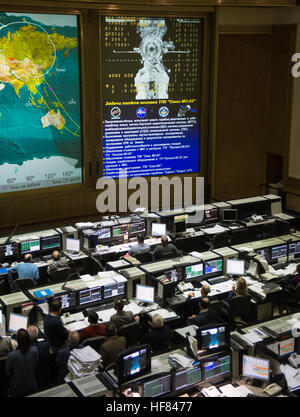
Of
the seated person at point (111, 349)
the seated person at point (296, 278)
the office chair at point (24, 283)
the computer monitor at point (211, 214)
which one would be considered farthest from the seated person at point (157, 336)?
the computer monitor at point (211, 214)

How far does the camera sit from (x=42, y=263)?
9.88 meters

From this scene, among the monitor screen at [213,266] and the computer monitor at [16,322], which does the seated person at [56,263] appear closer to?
the computer monitor at [16,322]

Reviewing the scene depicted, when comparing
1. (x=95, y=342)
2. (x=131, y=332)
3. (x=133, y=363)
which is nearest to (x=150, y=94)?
(x=131, y=332)

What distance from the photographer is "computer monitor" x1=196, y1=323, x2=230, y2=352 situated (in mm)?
6098

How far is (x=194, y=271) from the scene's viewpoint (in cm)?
911

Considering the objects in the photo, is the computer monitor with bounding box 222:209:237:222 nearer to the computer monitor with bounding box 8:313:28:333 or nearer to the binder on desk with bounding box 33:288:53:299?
the binder on desk with bounding box 33:288:53:299

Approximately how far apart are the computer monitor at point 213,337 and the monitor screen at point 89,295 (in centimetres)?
250

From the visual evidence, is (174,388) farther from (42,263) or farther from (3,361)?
(42,263)

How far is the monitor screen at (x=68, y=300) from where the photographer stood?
801 centimetres

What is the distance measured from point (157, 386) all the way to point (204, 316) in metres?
1.99

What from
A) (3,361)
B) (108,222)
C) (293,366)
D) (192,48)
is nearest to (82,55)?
(192,48)

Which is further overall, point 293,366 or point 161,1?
point 161,1

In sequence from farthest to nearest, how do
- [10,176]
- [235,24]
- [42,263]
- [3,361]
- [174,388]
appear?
1. [235,24]
2. [10,176]
3. [42,263]
4. [3,361]
5. [174,388]

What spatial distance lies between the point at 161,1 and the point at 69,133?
3433mm
